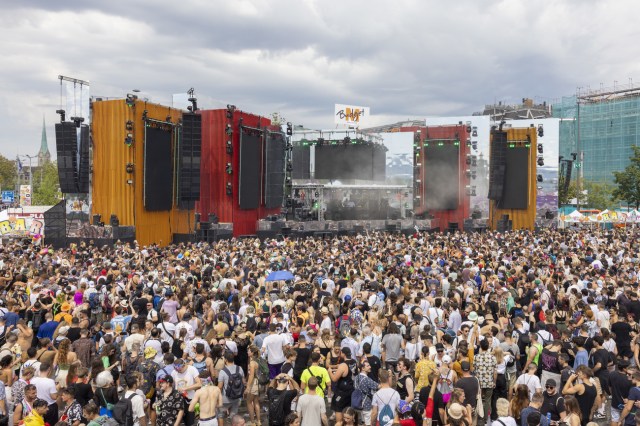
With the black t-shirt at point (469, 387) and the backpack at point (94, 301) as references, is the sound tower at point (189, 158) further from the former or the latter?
the black t-shirt at point (469, 387)

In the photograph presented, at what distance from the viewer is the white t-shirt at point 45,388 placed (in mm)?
6344

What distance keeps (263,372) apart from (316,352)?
1.69 metres

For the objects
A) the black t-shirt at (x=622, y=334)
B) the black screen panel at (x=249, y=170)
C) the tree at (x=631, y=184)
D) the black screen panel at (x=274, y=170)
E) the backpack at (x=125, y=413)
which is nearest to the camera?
the backpack at (x=125, y=413)

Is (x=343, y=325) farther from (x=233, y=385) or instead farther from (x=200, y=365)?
(x=200, y=365)

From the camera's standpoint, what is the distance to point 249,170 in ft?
109

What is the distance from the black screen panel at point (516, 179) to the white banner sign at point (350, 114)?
15.5 m

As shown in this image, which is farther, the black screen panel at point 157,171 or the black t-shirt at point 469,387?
the black screen panel at point 157,171

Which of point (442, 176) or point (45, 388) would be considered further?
point (442, 176)

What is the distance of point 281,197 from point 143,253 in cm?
1698

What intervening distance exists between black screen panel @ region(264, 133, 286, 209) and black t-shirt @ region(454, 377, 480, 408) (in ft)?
93.6

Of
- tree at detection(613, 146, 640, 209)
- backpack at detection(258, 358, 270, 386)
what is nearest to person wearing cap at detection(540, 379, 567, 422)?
backpack at detection(258, 358, 270, 386)

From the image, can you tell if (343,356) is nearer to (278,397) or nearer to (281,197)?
(278,397)

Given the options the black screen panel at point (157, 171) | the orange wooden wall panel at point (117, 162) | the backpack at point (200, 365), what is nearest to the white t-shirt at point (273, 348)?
the backpack at point (200, 365)

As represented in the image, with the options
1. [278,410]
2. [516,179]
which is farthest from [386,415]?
[516,179]
